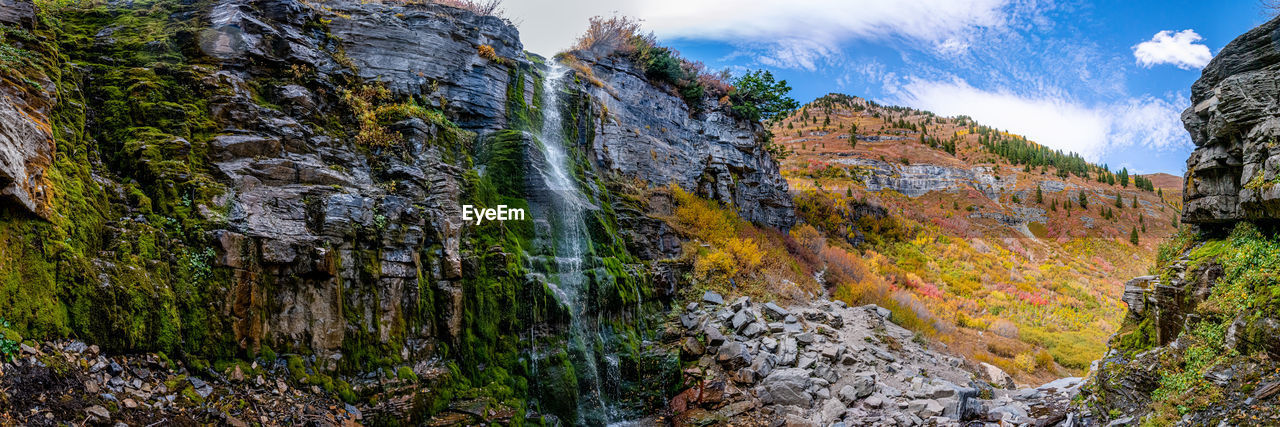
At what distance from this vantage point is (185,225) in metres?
7.73

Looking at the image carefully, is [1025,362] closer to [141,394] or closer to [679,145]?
[679,145]

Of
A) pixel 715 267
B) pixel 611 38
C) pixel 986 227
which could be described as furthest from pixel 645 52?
pixel 986 227

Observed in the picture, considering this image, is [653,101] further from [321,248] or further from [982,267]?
[982,267]

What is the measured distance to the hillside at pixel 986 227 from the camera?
829 inches

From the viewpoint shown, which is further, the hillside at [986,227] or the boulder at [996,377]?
the hillside at [986,227]

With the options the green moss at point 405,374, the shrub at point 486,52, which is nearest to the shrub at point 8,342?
the green moss at point 405,374

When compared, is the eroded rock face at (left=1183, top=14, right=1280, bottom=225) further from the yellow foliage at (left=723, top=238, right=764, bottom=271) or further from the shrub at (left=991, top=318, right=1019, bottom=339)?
the shrub at (left=991, top=318, right=1019, bottom=339)

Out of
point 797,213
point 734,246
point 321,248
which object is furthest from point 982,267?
point 321,248

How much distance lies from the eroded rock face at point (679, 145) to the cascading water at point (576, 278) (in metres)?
3.94

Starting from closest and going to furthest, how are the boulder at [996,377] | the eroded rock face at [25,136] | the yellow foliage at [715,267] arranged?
the eroded rock face at [25,136]
the boulder at [996,377]
the yellow foliage at [715,267]

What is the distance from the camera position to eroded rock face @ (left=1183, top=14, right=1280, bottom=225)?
753cm

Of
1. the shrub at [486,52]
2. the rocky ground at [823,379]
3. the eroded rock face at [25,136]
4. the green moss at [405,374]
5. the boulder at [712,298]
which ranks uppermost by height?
the shrub at [486,52]

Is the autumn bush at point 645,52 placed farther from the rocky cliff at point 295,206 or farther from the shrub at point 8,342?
the shrub at point 8,342

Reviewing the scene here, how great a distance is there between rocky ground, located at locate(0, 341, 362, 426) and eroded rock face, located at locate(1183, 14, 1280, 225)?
13.7m
